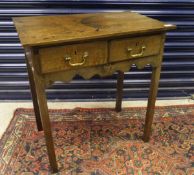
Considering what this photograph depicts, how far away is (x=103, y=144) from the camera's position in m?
1.89

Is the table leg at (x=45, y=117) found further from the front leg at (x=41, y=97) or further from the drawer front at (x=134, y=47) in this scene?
the drawer front at (x=134, y=47)

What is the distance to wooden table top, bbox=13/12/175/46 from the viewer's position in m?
1.25

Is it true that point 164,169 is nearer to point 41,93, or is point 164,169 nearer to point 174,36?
point 41,93

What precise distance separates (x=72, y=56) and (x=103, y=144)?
0.87 m

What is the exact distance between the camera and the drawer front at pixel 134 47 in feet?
4.62

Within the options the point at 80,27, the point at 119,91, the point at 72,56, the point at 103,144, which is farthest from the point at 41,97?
the point at 119,91

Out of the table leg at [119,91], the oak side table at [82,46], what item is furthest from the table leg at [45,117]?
the table leg at [119,91]

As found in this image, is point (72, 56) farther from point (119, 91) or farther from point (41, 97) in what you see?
point (119, 91)

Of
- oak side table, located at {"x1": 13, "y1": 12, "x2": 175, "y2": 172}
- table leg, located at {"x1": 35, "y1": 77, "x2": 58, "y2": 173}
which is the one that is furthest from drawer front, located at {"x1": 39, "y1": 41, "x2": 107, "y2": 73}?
table leg, located at {"x1": 35, "y1": 77, "x2": 58, "y2": 173}

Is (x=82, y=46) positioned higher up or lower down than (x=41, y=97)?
higher up

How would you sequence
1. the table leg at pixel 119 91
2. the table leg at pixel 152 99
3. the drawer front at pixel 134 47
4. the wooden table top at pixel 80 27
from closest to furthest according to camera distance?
the wooden table top at pixel 80 27, the drawer front at pixel 134 47, the table leg at pixel 152 99, the table leg at pixel 119 91

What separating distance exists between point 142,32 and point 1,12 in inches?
52.3

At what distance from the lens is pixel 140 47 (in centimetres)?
147

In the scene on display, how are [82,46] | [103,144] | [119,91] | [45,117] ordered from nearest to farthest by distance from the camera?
[82,46], [45,117], [103,144], [119,91]
